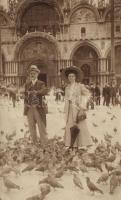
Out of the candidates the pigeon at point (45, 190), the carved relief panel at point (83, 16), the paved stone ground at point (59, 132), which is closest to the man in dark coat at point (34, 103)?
the paved stone ground at point (59, 132)

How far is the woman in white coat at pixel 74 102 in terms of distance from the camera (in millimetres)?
2961

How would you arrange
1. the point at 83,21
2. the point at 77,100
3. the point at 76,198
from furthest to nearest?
the point at 83,21, the point at 77,100, the point at 76,198

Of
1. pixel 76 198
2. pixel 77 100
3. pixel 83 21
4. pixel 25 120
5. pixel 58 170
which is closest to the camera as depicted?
pixel 76 198

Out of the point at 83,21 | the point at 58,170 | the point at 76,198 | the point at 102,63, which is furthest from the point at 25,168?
the point at 102,63

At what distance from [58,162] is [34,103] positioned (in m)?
0.45

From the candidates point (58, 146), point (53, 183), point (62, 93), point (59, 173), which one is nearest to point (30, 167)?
point (59, 173)

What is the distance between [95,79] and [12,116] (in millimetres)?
1915

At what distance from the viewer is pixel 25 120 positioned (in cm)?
325

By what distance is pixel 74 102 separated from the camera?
2.98 m

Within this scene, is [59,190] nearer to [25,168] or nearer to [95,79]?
[25,168]

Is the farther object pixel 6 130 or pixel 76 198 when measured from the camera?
pixel 6 130

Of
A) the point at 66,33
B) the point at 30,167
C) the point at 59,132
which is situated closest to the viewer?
the point at 30,167

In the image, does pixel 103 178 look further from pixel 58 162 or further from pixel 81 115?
pixel 81 115

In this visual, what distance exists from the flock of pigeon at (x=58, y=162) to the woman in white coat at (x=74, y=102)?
8 cm
